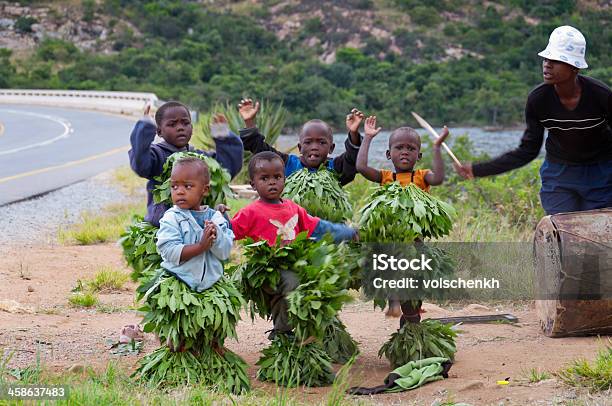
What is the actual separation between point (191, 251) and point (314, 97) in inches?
1090

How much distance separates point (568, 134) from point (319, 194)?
6.85 ft

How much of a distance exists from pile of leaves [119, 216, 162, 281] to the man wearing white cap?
100.0 inches

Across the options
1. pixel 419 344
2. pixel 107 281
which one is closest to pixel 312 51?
pixel 107 281

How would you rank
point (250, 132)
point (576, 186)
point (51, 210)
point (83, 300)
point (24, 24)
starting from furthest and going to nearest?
point (24, 24) < point (51, 210) < point (83, 300) < point (576, 186) < point (250, 132)

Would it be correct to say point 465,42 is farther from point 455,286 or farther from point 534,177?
point 455,286

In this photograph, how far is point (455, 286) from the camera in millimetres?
7113

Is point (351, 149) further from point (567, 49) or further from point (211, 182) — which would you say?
point (567, 49)

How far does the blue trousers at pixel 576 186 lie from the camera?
7.86 meters

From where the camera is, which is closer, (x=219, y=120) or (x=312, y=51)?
(x=219, y=120)

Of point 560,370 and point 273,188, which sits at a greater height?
point 273,188

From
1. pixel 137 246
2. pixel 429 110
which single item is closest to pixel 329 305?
pixel 137 246

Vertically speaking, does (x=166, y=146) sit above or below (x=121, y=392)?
above

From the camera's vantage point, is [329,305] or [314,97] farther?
[314,97]

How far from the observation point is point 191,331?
20.1 feet
